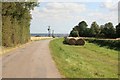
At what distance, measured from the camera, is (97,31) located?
429ft

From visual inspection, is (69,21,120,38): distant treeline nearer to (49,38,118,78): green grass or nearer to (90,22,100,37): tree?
(90,22,100,37): tree

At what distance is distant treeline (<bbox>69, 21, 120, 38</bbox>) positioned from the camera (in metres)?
106

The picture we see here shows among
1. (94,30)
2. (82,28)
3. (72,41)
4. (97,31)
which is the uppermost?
(82,28)

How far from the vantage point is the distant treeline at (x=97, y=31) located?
347 ft

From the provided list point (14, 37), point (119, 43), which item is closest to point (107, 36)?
point (119, 43)

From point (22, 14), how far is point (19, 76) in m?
41.9

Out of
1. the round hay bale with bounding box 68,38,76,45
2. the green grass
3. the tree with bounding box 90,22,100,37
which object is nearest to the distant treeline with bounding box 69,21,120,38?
the tree with bounding box 90,22,100,37

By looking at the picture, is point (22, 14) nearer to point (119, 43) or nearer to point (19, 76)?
point (119, 43)

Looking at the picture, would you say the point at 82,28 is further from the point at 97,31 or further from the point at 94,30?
the point at 97,31

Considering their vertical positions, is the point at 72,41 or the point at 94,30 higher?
the point at 94,30

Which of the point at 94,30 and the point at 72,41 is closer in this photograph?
the point at 72,41

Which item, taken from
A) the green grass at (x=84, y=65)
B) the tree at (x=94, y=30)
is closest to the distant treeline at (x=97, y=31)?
the tree at (x=94, y=30)

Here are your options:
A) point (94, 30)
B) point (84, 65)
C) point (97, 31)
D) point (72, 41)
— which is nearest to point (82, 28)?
point (94, 30)

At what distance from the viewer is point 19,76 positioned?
15.4 m
